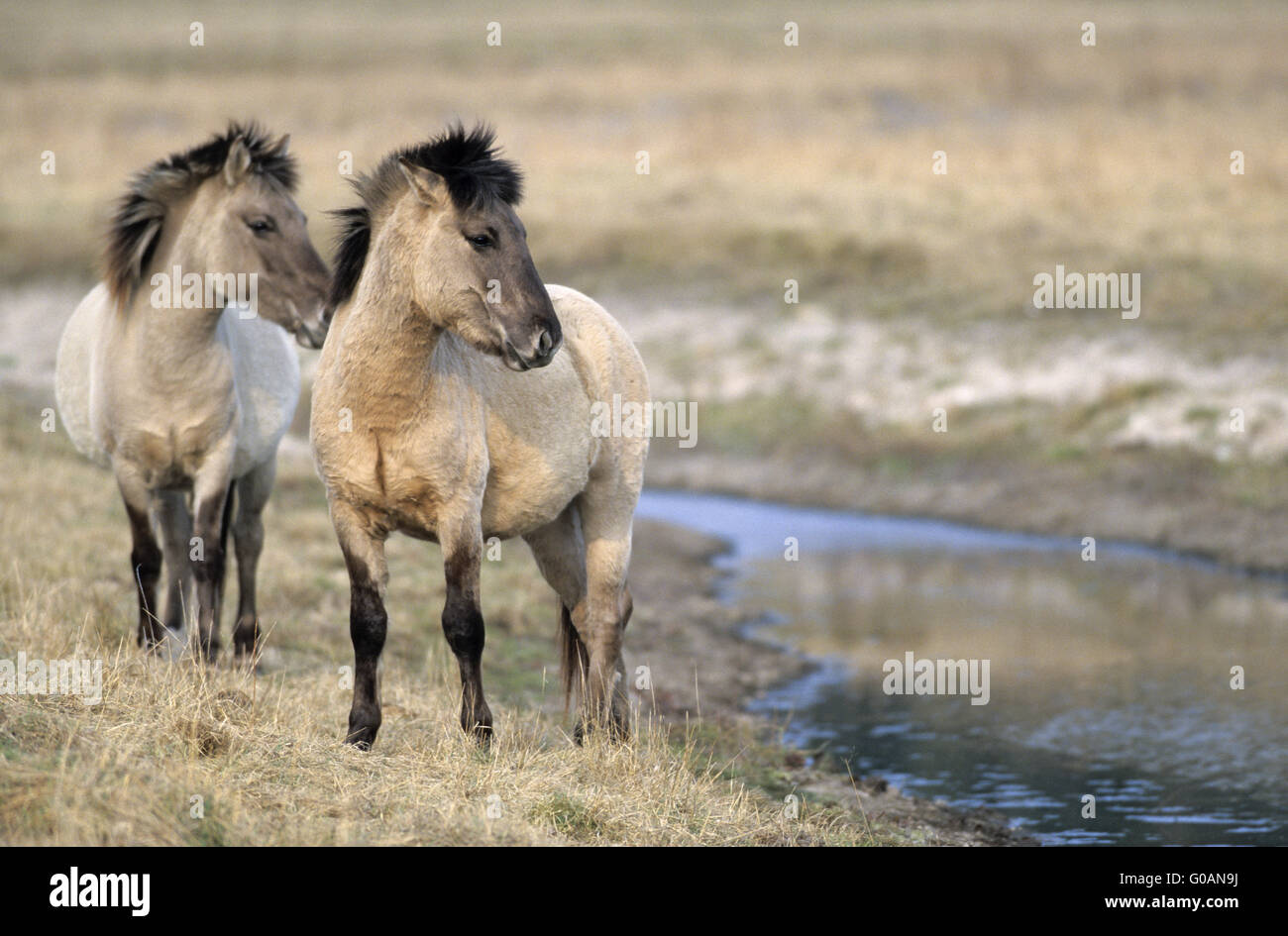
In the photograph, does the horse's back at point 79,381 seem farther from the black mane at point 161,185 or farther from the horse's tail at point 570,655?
the horse's tail at point 570,655

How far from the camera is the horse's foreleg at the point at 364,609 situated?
6.42 m

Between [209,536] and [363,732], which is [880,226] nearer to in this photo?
[209,536]

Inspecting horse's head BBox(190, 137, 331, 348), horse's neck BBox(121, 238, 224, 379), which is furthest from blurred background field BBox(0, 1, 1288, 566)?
horse's head BBox(190, 137, 331, 348)

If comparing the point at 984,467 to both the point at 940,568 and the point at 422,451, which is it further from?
the point at 422,451

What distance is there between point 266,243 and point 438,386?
2088 mm

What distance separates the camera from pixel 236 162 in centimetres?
802

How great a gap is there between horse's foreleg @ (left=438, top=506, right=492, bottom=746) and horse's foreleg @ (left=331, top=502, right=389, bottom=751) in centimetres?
30

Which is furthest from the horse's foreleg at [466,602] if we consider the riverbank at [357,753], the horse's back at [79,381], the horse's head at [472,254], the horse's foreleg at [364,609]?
the horse's back at [79,381]

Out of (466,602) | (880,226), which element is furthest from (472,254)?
(880,226)

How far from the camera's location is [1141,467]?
1532 cm

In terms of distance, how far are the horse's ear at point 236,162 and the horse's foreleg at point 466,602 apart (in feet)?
9.13
